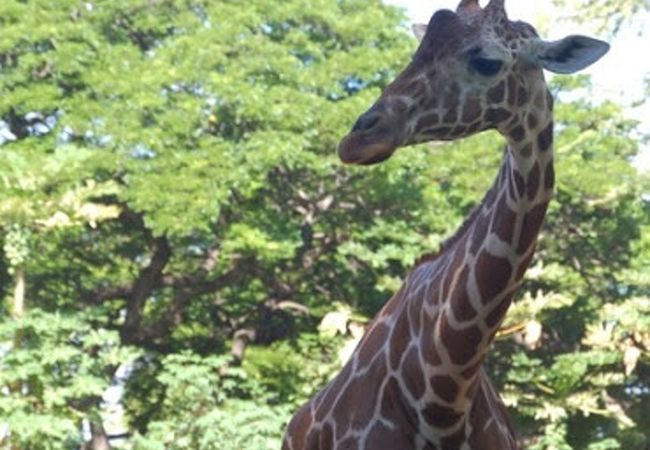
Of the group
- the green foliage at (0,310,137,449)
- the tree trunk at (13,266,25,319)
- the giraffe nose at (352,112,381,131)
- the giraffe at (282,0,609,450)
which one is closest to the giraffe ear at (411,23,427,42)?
the giraffe at (282,0,609,450)

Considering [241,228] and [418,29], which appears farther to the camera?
[241,228]

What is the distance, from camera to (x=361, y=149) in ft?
11.7

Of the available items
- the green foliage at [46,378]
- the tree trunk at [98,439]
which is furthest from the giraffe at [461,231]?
the tree trunk at [98,439]

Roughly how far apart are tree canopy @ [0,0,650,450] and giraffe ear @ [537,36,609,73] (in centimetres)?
936

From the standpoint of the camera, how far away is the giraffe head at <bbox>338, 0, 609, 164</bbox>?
151 inches

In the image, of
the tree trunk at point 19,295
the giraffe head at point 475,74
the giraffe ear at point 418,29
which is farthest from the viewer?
the tree trunk at point 19,295

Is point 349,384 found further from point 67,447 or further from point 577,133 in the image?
point 577,133

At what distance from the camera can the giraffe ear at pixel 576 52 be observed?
152 inches

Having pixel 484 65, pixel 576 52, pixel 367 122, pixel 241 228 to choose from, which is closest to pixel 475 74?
pixel 484 65

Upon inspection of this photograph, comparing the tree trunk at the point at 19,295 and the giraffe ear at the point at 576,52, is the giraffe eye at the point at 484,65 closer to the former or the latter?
the giraffe ear at the point at 576,52

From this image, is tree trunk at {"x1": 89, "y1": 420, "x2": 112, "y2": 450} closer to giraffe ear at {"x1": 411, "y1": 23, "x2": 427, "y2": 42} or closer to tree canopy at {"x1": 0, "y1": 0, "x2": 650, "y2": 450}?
tree canopy at {"x1": 0, "y1": 0, "x2": 650, "y2": 450}

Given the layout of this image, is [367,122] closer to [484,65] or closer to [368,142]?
[368,142]

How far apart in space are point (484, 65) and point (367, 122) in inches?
19.3

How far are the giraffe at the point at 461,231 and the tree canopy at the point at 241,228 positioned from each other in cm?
854
